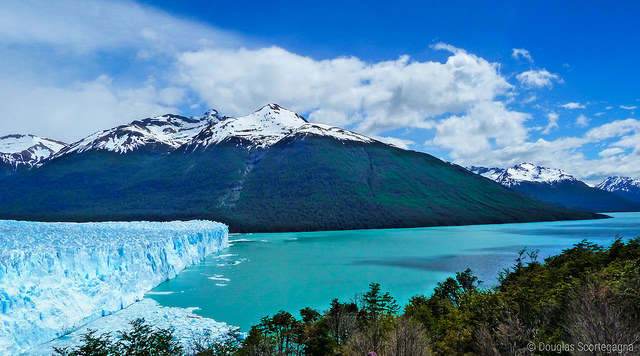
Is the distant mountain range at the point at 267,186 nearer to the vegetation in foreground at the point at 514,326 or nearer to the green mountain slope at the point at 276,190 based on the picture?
the green mountain slope at the point at 276,190

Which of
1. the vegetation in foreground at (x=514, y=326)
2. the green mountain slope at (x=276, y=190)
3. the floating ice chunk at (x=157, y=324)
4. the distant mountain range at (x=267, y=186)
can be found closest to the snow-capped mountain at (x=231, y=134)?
the distant mountain range at (x=267, y=186)

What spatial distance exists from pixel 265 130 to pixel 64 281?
150m

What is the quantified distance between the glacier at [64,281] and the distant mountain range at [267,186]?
2588 inches

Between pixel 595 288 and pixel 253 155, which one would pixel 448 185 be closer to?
pixel 253 155

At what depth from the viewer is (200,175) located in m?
125

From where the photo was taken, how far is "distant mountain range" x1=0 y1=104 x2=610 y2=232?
339 feet

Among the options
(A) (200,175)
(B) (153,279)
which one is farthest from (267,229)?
(B) (153,279)

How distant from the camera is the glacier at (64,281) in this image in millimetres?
17609

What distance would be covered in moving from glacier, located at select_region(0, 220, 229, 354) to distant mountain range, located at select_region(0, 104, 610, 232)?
65741 mm

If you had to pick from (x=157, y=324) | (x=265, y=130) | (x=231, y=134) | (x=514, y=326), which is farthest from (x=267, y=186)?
(x=514, y=326)

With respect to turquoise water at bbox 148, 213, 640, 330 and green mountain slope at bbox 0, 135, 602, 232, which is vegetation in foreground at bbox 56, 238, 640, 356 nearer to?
turquoise water at bbox 148, 213, 640, 330

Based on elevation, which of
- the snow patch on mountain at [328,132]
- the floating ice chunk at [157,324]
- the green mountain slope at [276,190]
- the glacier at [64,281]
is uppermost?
the snow patch on mountain at [328,132]

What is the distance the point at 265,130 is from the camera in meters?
168

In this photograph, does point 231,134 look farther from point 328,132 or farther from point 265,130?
point 328,132
